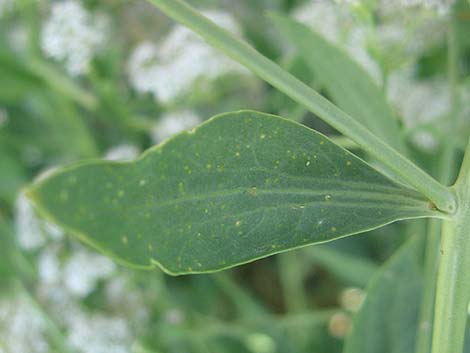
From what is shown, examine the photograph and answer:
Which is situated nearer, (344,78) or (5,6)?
(344,78)

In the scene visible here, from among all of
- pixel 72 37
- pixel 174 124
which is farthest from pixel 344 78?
pixel 72 37

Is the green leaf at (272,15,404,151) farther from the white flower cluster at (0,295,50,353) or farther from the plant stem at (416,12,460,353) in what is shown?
the white flower cluster at (0,295,50,353)

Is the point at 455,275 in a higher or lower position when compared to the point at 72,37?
lower

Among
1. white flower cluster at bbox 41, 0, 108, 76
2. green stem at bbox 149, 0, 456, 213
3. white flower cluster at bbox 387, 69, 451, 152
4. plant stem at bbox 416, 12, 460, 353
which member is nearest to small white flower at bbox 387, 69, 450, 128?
white flower cluster at bbox 387, 69, 451, 152

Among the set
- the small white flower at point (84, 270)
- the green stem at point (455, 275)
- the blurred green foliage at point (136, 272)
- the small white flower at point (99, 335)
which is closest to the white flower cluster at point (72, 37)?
the blurred green foliage at point (136, 272)

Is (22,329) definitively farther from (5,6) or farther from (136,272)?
(5,6)

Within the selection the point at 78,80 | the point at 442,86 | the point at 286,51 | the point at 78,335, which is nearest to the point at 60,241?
the point at 78,335

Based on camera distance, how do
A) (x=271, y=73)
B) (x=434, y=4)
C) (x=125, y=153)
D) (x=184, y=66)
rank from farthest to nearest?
(x=125, y=153)
(x=184, y=66)
(x=434, y=4)
(x=271, y=73)
